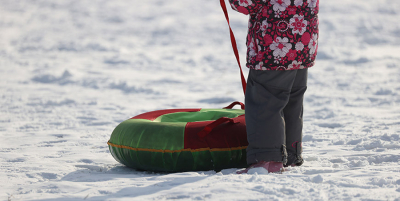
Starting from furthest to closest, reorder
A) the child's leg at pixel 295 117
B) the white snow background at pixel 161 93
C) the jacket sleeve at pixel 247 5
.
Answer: the child's leg at pixel 295 117 → the jacket sleeve at pixel 247 5 → the white snow background at pixel 161 93

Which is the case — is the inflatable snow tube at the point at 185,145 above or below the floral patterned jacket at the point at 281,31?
below

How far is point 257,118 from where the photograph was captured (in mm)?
2436

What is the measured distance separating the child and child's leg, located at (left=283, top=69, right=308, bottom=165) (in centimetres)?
9

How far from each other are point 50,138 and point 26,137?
0.25 m

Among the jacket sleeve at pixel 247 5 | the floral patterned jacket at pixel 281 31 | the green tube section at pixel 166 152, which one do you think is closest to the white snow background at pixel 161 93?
the green tube section at pixel 166 152

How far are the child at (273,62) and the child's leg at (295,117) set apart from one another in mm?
86

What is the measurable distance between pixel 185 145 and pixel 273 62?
76 cm

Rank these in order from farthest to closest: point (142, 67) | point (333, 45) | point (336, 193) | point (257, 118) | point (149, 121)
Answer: point (333, 45) → point (142, 67) → point (149, 121) → point (257, 118) → point (336, 193)

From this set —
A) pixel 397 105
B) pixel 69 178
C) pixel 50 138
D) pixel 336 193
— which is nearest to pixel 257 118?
pixel 336 193

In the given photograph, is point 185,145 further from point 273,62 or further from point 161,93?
point 161,93

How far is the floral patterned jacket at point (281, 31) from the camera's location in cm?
235

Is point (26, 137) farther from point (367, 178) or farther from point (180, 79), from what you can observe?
point (180, 79)

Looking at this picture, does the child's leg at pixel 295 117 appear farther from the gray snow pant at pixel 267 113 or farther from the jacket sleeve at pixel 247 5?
the jacket sleeve at pixel 247 5

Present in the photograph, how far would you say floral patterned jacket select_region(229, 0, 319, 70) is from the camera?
2350mm
